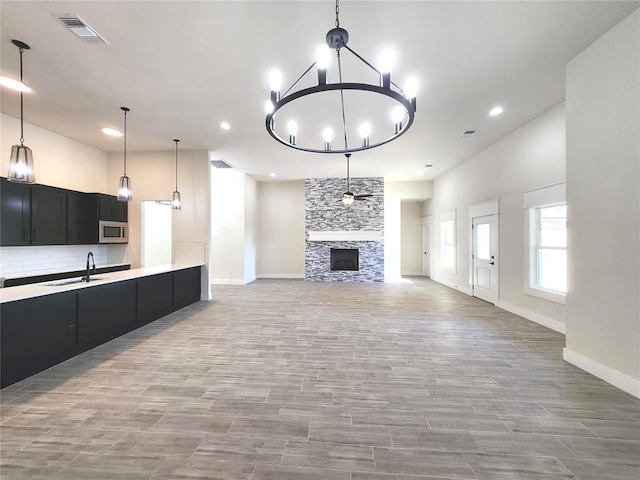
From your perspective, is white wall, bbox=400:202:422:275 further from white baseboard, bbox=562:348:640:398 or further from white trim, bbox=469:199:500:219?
white baseboard, bbox=562:348:640:398

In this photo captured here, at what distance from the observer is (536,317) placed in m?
4.53

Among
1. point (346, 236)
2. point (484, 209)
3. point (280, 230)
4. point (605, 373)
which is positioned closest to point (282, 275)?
point (280, 230)

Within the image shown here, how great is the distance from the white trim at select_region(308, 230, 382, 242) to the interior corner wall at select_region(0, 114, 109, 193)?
18.6 feet

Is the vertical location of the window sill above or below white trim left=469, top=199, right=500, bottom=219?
below

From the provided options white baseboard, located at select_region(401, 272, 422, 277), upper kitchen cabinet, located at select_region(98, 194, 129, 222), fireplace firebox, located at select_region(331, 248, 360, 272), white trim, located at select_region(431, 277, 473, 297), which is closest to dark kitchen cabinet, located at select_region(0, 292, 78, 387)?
upper kitchen cabinet, located at select_region(98, 194, 129, 222)

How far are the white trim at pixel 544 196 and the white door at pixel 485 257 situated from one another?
0.91m

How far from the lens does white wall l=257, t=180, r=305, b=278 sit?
32.4ft

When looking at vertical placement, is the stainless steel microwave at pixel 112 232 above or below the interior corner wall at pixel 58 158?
below

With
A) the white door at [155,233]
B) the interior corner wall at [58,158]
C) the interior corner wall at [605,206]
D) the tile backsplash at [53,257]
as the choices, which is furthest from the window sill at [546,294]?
the interior corner wall at [58,158]

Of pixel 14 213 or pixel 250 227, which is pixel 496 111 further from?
pixel 14 213

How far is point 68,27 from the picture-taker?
2.50 metres

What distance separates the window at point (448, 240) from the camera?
7.80 meters

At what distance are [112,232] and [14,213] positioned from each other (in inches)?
62.4

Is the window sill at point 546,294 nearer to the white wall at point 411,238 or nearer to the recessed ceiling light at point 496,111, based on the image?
the recessed ceiling light at point 496,111
